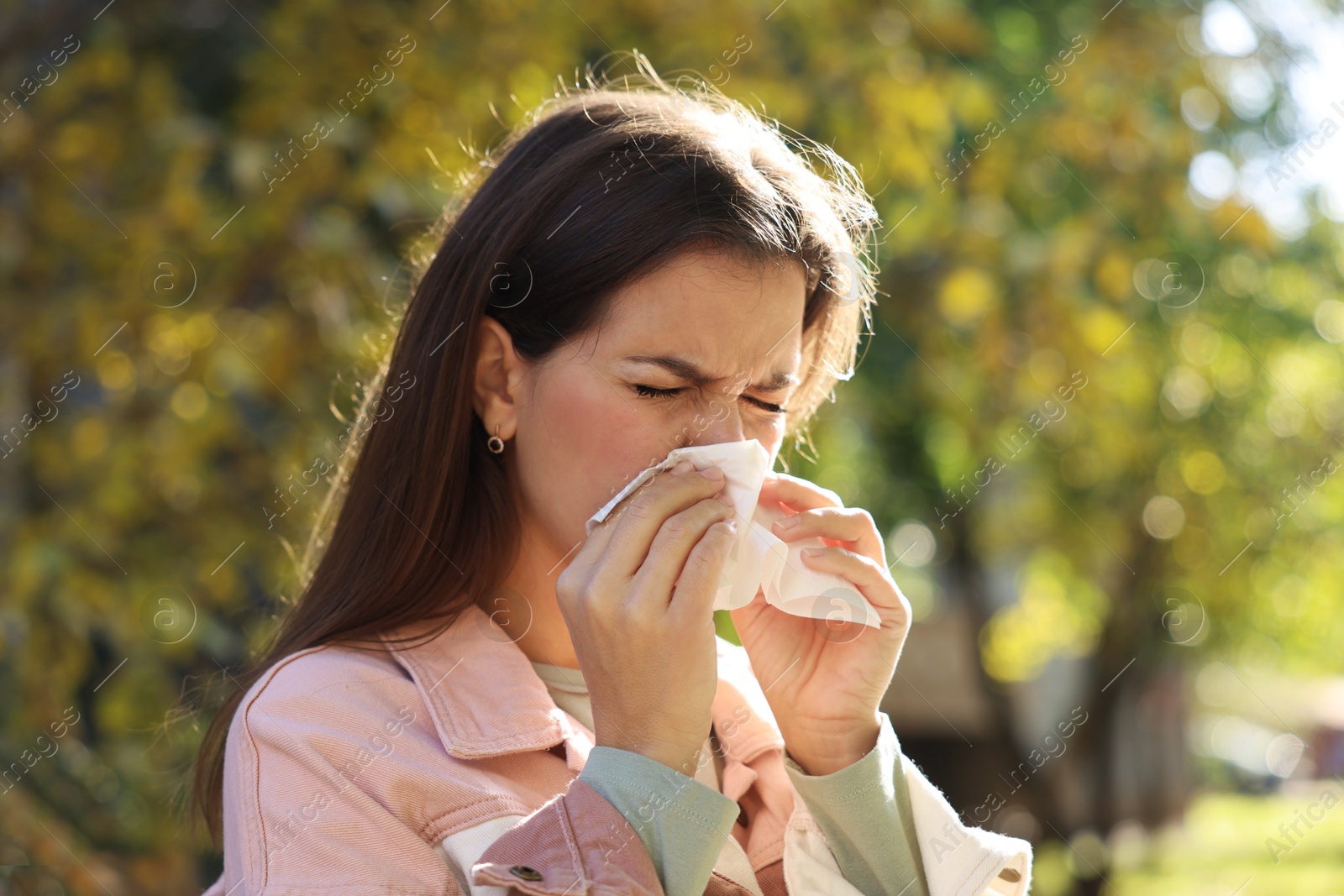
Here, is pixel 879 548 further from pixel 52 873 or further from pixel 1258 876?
pixel 1258 876

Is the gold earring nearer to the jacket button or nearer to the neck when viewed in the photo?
the neck

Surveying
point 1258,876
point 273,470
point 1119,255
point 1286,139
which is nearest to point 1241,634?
point 1258,876

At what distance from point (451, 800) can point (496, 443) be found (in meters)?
0.64

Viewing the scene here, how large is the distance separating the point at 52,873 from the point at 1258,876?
13.0 metres

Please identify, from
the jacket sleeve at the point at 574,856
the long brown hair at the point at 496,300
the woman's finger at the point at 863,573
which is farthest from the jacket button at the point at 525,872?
the woman's finger at the point at 863,573

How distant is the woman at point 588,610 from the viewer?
1.63 m

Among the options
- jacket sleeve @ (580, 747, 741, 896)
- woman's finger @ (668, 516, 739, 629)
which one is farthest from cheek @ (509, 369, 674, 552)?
jacket sleeve @ (580, 747, 741, 896)

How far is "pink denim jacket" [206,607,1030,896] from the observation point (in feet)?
5.13

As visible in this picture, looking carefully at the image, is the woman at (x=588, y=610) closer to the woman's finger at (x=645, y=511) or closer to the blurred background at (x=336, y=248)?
the woman's finger at (x=645, y=511)

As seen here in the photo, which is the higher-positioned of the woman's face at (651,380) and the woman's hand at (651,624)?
the woman's face at (651,380)

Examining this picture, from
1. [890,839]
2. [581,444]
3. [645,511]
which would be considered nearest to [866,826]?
[890,839]

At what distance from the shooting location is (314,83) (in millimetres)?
3936

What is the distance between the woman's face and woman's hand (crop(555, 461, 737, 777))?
0.15 metres

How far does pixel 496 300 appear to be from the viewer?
2072 mm
